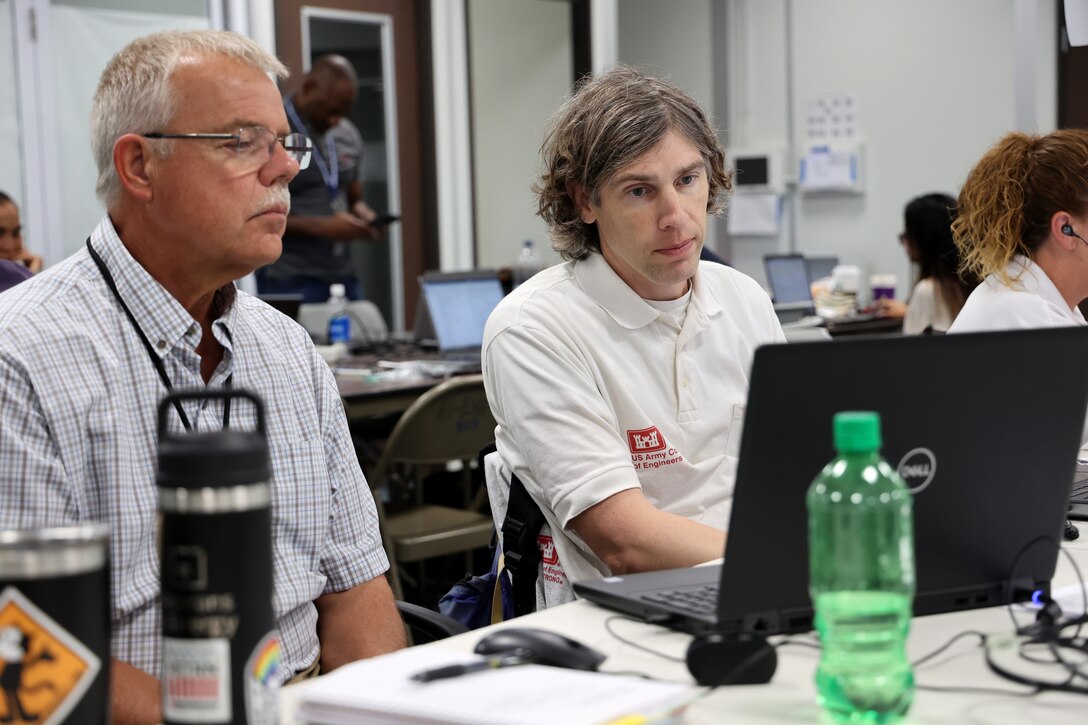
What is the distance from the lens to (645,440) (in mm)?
1774

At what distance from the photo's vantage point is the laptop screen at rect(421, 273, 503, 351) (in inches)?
172

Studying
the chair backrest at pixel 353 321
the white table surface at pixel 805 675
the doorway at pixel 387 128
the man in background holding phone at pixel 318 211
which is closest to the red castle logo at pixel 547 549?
the white table surface at pixel 805 675

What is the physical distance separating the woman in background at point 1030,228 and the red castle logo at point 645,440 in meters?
0.84

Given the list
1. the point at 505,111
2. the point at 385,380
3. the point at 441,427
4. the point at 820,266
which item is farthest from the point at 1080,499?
the point at 505,111

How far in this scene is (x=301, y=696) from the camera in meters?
0.95

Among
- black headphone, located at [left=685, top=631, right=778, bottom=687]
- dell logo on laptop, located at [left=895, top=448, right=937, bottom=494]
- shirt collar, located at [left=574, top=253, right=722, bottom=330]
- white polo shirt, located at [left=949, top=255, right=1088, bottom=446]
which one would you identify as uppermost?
shirt collar, located at [left=574, top=253, right=722, bottom=330]

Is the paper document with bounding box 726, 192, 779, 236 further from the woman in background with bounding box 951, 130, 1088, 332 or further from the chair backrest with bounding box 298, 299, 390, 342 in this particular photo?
the woman in background with bounding box 951, 130, 1088, 332

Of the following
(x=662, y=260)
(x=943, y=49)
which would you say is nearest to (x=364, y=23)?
(x=943, y=49)

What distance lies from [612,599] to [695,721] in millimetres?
340

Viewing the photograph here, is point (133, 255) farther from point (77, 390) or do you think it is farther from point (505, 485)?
point (505, 485)

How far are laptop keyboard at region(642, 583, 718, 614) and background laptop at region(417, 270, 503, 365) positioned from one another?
9.93 feet

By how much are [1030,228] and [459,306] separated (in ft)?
7.93

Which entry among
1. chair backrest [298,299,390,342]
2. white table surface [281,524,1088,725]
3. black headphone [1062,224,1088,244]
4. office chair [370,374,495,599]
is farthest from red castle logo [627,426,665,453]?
chair backrest [298,299,390,342]

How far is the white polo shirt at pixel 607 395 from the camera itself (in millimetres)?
1683
